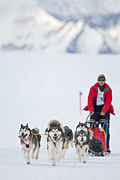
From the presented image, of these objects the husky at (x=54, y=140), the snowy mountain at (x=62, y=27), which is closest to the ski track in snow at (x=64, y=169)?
the husky at (x=54, y=140)

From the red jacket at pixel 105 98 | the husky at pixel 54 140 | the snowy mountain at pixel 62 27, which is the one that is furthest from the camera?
the snowy mountain at pixel 62 27

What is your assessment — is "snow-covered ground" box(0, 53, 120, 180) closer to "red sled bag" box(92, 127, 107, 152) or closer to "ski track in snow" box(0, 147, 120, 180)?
"ski track in snow" box(0, 147, 120, 180)

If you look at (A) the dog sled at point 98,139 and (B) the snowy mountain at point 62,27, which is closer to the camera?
(A) the dog sled at point 98,139

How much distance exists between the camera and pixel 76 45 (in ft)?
445

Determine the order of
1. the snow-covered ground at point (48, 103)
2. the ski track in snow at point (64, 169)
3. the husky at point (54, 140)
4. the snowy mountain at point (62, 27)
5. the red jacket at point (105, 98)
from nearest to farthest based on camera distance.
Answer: the ski track in snow at point (64, 169)
the snow-covered ground at point (48, 103)
the husky at point (54, 140)
the red jacket at point (105, 98)
the snowy mountain at point (62, 27)

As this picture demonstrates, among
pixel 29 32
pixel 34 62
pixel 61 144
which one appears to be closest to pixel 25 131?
pixel 61 144

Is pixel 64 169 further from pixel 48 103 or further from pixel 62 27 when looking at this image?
pixel 62 27

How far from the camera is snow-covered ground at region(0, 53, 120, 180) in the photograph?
18.4 feet

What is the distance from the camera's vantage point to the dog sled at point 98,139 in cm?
758

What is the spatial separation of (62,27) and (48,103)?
135215 mm

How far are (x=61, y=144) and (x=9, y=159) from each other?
3.12ft

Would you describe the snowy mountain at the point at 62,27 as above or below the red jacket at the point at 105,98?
above

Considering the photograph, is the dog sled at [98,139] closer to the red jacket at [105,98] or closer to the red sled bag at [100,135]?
the red sled bag at [100,135]

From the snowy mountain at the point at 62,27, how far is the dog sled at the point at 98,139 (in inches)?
4492
